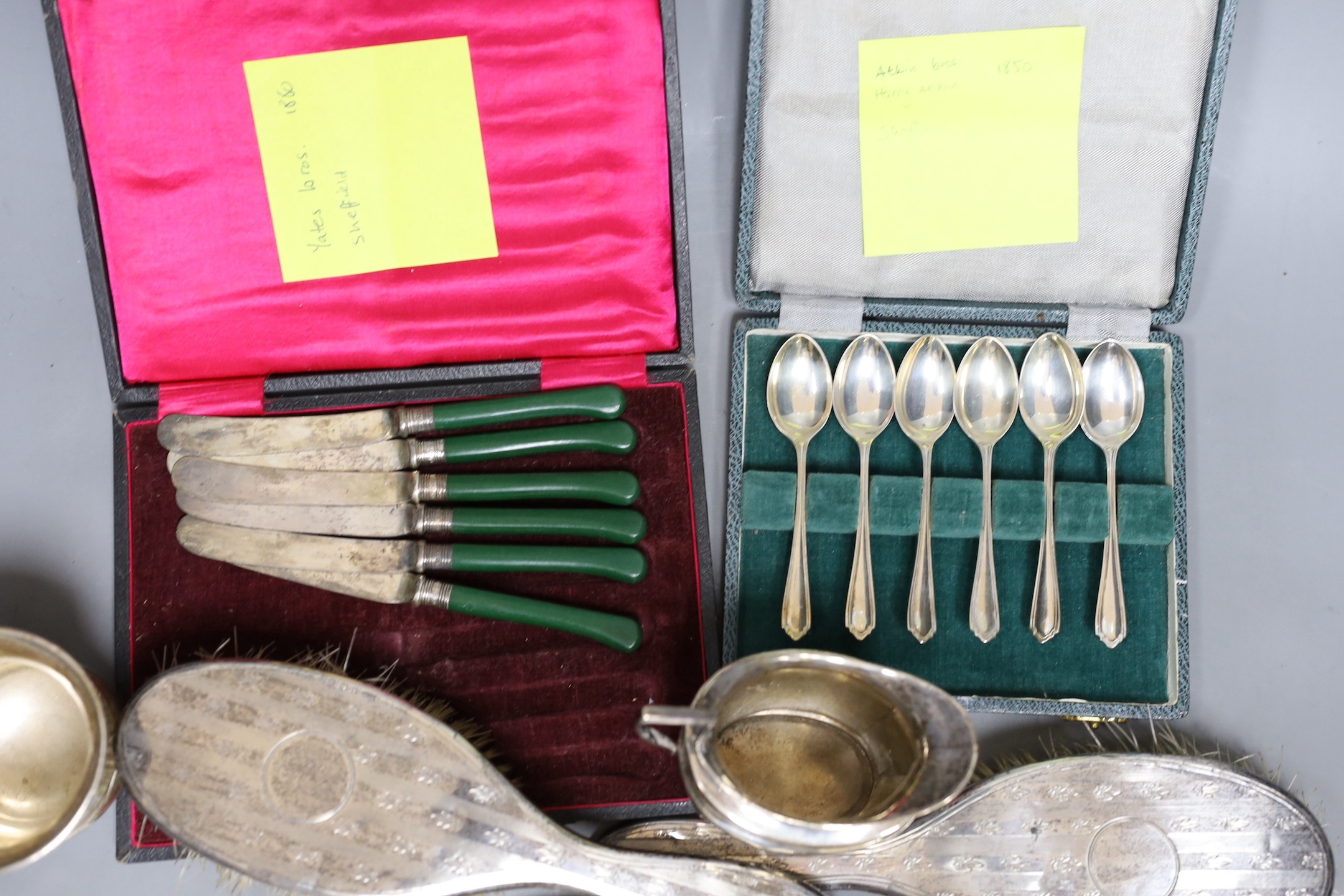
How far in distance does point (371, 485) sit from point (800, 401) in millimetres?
385

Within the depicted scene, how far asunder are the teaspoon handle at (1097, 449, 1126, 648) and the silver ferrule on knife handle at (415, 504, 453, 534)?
57cm

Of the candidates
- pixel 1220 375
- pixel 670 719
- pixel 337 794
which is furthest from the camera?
pixel 1220 375

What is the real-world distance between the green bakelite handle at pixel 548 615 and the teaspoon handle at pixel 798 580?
0.44 feet

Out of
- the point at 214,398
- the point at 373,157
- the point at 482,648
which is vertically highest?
the point at 373,157

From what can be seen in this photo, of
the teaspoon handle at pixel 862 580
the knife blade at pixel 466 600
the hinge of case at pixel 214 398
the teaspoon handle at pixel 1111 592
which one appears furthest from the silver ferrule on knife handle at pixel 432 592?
the teaspoon handle at pixel 1111 592

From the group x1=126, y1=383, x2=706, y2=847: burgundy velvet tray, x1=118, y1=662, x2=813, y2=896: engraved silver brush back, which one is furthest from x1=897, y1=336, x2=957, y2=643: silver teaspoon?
x1=118, y1=662, x2=813, y2=896: engraved silver brush back

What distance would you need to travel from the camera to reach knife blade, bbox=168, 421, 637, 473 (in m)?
0.74

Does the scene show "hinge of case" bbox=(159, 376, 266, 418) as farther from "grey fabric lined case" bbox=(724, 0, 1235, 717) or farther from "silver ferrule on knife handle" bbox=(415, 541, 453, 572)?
"grey fabric lined case" bbox=(724, 0, 1235, 717)

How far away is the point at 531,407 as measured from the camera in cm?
75

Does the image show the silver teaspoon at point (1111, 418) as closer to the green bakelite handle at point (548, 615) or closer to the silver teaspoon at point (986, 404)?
the silver teaspoon at point (986, 404)

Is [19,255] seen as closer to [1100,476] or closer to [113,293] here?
[113,293]

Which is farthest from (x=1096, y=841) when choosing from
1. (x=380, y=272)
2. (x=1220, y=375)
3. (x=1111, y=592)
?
(x=380, y=272)

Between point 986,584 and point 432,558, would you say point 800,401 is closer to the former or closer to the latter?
point 986,584

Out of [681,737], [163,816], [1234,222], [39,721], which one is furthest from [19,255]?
[1234,222]
